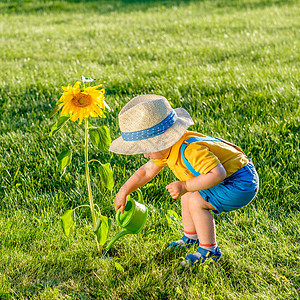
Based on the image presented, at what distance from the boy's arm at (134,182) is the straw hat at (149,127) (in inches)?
11.1

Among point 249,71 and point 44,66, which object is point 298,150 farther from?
point 44,66

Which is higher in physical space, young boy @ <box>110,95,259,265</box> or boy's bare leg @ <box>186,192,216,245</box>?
young boy @ <box>110,95,259,265</box>

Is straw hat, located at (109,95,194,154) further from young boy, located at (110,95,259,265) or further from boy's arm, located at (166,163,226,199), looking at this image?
boy's arm, located at (166,163,226,199)

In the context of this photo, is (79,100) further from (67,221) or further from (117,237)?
(117,237)

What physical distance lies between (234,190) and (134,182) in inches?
21.7

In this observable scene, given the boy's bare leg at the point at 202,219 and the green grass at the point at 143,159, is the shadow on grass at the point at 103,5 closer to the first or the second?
the green grass at the point at 143,159

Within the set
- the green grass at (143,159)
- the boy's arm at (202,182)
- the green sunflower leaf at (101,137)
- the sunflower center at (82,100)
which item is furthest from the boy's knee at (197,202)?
the sunflower center at (82,100)

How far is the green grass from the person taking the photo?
7.60 feet

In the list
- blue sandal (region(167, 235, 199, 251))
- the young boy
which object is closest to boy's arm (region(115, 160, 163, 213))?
the young boy

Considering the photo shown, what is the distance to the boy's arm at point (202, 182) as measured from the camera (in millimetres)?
2068

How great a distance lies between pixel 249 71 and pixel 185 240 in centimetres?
307

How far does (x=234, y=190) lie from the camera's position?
7.44 ft

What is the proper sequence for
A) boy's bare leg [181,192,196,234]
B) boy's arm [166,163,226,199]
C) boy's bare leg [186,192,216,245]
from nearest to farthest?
boy's arm [166,163,226,199] → boy's bare leg [186,192,216,245] → boy's bare leg [181,192,196,234]

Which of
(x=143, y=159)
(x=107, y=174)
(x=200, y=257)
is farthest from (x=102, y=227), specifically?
(x=143, y=159)
